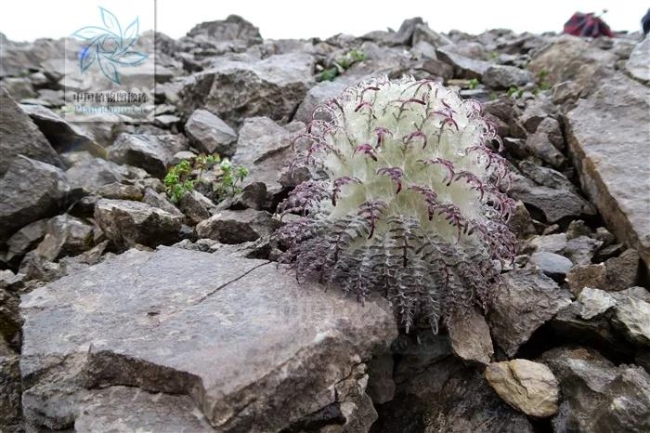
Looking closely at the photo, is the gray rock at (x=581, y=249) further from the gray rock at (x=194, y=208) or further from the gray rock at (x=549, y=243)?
the gray rock at (x=194, y=208)

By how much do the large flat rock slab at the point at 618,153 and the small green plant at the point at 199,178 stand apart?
2.93m

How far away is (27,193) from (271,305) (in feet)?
9.22

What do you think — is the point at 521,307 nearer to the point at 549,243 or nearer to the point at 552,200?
the point at 549,243

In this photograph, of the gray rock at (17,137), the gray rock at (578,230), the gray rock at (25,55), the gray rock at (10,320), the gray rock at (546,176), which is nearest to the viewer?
the gray rock at (10,320)

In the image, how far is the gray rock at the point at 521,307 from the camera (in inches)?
122

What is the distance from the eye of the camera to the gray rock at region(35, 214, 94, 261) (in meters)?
4.21

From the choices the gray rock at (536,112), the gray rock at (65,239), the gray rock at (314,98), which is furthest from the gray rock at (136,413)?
the gray rock at (536,112)

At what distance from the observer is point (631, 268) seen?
11.8ft

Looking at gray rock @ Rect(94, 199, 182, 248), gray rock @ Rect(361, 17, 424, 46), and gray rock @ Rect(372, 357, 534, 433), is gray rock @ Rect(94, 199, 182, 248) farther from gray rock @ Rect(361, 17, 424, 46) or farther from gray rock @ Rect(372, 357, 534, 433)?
gray rock @ Rect(361, 17, 424, 46)

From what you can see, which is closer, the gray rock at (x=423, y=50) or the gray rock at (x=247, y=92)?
the gray rock at (x=247, y=92)

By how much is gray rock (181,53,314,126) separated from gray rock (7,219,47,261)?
9.54 ft

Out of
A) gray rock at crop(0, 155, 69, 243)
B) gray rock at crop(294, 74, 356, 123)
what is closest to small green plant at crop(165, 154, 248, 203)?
gray rock at crop(0, 155, 69, 243)

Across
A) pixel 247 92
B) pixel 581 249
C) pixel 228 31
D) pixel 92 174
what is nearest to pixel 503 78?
pixel 247 92

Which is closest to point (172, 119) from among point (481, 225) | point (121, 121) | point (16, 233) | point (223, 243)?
point (121, 121)
